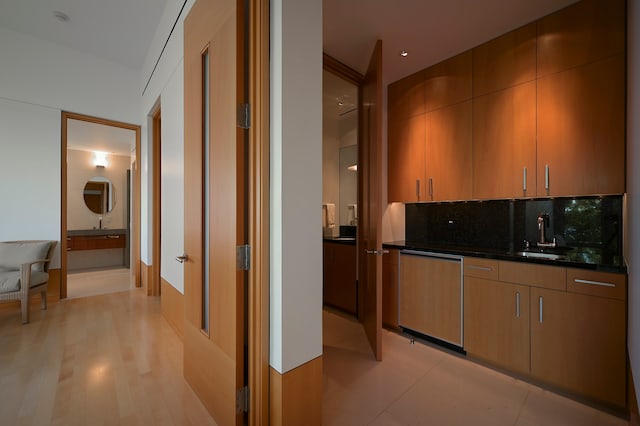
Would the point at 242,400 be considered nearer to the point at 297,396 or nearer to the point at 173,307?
the point at 297,396

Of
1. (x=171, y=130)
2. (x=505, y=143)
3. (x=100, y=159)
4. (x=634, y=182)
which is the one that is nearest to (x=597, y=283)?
(x=634, y=182)

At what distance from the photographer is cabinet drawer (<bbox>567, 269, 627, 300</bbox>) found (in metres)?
1.55

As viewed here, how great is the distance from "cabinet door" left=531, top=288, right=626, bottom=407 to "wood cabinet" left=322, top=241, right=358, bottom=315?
71.0 inches

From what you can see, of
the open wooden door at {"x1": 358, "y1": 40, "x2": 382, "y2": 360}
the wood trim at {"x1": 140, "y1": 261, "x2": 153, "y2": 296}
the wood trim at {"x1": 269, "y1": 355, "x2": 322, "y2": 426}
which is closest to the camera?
the wood trim at {"x1": 269, "y1": 355, "x2": 322, "y2": 426}

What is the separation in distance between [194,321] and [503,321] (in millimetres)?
2216

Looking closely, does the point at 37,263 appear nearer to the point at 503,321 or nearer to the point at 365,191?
the point at 365,191

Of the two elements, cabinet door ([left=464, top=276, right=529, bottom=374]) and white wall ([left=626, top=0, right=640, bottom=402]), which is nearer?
white wall ([left=626, top=0, right=640, bottom=402])

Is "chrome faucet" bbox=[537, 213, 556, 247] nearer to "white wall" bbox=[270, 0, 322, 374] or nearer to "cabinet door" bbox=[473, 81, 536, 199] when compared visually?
"cabinet door" bbox=[473, 81, 536, 199]

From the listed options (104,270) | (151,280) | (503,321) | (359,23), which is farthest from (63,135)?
(503,321)

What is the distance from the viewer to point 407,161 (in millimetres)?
2920

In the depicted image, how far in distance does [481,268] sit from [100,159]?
7501mm

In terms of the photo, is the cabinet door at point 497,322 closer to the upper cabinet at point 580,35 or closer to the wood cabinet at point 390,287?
A: the wood cabinet at point 390,287

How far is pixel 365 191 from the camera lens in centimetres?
259

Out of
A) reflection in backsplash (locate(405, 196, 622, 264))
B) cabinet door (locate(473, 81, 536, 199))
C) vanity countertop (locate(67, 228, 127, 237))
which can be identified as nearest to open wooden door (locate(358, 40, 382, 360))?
reflection in backsplash (locate(405, 196, 622, 264))
